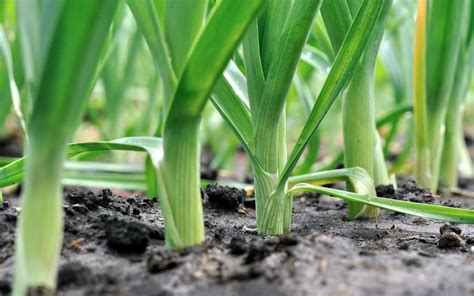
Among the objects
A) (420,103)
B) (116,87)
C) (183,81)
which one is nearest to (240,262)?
(183,81)

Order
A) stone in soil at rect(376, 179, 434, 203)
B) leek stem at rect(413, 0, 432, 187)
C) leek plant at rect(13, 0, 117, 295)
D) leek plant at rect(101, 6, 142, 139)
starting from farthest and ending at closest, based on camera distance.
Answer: leek plant at rect(101, 6, 142, 139), leek stem at rect(413, 0, 432, 187), stone in soil at rect(376, 179, 434, 203), leek plant at rect(13, 0, 117, 295)

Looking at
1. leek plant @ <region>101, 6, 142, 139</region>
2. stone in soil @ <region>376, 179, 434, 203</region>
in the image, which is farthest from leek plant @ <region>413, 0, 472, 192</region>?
leek plant @ <region>101, 6, 142, 139</region>

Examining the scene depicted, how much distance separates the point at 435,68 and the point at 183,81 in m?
0.98

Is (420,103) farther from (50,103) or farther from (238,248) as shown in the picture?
(50,103)

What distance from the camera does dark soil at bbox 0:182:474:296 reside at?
2.46 feet

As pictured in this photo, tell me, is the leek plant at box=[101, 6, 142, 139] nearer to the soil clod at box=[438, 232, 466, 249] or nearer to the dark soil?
the dark soil

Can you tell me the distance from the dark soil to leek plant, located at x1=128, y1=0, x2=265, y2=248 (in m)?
0.05

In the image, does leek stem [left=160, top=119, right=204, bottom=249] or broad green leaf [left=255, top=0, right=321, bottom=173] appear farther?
broad green leaf [left=255, top=0, right=321, bottom=173]

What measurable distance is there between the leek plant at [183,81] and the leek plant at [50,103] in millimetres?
119

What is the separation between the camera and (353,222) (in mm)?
1271

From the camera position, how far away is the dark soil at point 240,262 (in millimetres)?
749

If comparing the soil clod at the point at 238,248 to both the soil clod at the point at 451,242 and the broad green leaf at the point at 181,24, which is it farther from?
the soil clod at the point at 451,242

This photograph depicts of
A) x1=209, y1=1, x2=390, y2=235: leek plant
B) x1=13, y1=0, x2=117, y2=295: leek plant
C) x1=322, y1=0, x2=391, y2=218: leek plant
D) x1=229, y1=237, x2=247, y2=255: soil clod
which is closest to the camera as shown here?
x1=13, y1=0, x2=117, y2=295: leek plant

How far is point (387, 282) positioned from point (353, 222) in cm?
52
